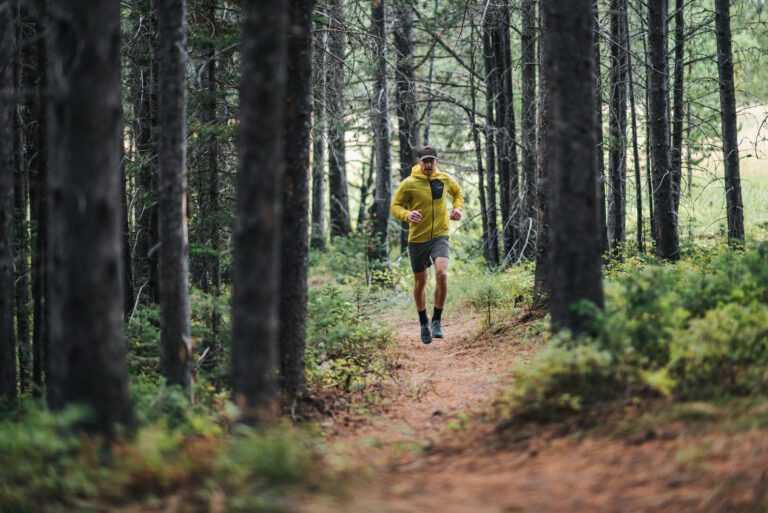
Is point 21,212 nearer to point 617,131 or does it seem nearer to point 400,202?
point 400,202

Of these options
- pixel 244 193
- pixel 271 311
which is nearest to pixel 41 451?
pixel 271 311

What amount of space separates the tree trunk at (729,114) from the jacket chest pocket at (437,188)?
648 cm

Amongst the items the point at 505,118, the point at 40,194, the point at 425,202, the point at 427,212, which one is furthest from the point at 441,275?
the point at 505,118

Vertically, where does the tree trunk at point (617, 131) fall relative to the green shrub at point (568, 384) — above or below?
above

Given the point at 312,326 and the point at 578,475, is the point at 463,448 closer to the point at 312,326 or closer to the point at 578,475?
the point at 578,475

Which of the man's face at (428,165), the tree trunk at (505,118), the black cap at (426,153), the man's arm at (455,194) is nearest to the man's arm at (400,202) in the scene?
the man's face at (428,165)

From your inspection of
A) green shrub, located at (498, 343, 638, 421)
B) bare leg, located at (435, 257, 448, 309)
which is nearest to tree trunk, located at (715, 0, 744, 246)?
bare leg, located at (435, 257, 448, 309)

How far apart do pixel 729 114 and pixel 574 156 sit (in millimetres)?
9369

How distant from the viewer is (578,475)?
477 centimetres

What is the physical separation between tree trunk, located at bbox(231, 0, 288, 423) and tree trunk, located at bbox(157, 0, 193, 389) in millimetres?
2406

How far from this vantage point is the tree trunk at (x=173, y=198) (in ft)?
23.5

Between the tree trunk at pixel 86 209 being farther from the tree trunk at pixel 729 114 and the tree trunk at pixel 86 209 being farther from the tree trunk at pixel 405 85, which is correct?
the tree trunk at pixel 405 85

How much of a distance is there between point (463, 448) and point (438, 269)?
5.41 meters

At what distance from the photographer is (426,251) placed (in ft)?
37.6
